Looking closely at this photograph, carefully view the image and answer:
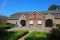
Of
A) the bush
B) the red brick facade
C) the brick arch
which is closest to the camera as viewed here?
the bush

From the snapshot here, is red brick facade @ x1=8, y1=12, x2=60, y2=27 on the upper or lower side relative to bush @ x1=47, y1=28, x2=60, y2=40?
upper

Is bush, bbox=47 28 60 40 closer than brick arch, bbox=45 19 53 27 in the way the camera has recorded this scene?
Yes

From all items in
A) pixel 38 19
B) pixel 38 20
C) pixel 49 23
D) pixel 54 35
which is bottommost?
pixel 54 35

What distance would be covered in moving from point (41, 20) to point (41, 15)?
1.82m

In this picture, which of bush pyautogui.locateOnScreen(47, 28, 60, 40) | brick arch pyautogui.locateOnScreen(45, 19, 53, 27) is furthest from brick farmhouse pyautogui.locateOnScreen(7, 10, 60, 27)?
bush pyautogui.locateOnScreen(47, 28, 60, 40)

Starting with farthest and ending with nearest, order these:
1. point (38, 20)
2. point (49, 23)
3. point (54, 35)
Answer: point (49, 23) → point (38, 20) → point (54, 35)

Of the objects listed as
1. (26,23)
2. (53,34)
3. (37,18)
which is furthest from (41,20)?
(53,34)

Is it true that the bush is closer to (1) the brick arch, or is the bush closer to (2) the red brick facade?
(2) the red brick facade

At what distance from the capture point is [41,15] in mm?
52219

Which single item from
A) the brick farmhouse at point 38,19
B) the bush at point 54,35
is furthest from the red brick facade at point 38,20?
the bush at point 54,35

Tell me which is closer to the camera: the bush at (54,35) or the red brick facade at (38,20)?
the bush at (54,35)

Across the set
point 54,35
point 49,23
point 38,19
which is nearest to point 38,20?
point 38,19

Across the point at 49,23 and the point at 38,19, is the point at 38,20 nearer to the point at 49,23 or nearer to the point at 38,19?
the point at 38,19

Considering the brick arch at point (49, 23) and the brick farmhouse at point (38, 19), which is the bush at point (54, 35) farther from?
the brick arch at point (49, 23)
